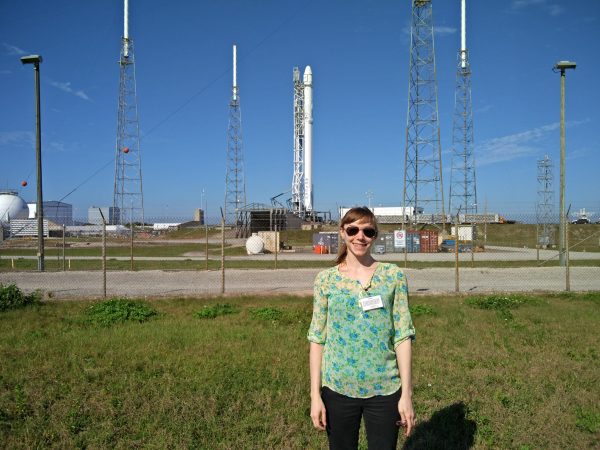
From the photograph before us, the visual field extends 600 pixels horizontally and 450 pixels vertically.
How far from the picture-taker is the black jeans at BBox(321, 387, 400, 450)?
274 cm

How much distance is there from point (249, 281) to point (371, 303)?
14.1m

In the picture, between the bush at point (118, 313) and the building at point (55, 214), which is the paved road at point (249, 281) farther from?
the building at point (55, 214)

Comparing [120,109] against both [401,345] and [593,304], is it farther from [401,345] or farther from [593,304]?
[401,345]

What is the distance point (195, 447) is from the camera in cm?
409

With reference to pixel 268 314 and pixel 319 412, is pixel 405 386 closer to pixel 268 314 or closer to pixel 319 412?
pixel 319 412

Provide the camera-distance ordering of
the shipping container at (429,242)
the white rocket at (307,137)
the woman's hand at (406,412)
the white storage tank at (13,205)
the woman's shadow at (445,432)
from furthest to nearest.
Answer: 1. the white storage tank at (13,205)
2. the white rocket at (307,137)
3. the shipping container at (429,242)
4. the woman's shadow at (445,432)
5. the woman's hand at (406,412)

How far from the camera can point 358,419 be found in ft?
9.25

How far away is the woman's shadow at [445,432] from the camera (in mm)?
4230

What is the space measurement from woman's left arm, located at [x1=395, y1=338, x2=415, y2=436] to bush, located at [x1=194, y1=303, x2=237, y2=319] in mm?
7042

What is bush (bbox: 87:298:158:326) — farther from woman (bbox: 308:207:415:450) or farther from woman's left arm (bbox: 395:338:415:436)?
woman's left arm (bbox: 395:338:415:436)

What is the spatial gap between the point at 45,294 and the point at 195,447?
10191mm

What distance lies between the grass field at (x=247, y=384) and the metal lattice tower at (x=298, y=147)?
62744 mm

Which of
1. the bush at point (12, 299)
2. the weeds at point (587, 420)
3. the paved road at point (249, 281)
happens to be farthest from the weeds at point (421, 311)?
the bush at point (12, 299)

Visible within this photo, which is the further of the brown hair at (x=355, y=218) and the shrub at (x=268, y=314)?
the shrub at (x=268, y=314)
